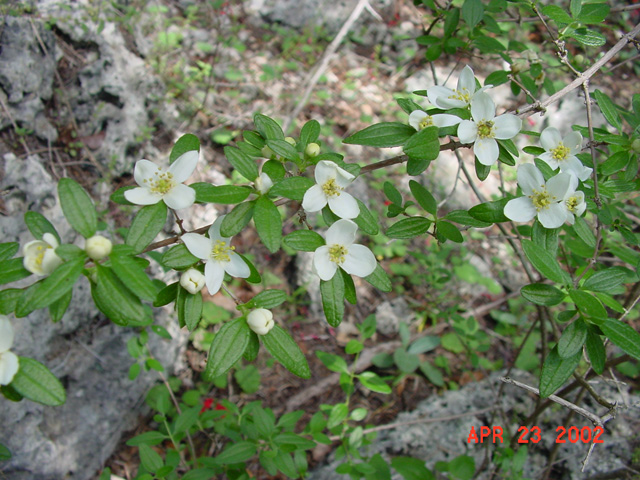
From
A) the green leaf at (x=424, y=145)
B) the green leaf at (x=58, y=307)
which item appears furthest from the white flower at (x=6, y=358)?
the green leaf at (x=424, y=145)

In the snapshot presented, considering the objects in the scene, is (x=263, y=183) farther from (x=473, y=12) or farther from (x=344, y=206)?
(x=473, y=12)

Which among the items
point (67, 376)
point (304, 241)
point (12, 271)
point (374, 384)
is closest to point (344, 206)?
point (304, 241)

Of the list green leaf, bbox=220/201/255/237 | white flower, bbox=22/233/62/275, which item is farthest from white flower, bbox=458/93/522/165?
white flower, bbox=22/233/62/275

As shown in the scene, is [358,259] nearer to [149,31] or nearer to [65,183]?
[65,183]

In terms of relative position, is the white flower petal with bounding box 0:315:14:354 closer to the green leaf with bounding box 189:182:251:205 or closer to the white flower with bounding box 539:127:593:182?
the green leaf with bounding box 189:182:251:205

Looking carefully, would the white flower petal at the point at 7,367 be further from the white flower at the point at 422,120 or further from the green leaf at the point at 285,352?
the white flower at the point at 422,120

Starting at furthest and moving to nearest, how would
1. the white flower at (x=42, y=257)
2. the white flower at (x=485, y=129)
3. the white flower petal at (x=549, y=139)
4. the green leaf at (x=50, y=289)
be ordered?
the white flower petal at (x=549, y=139) → the white flower at (x=485, y=129) → the white flower at (x=42, y=257) → the green leaf at (x=50, y=289)

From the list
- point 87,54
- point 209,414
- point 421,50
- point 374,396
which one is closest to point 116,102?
point 87,54
